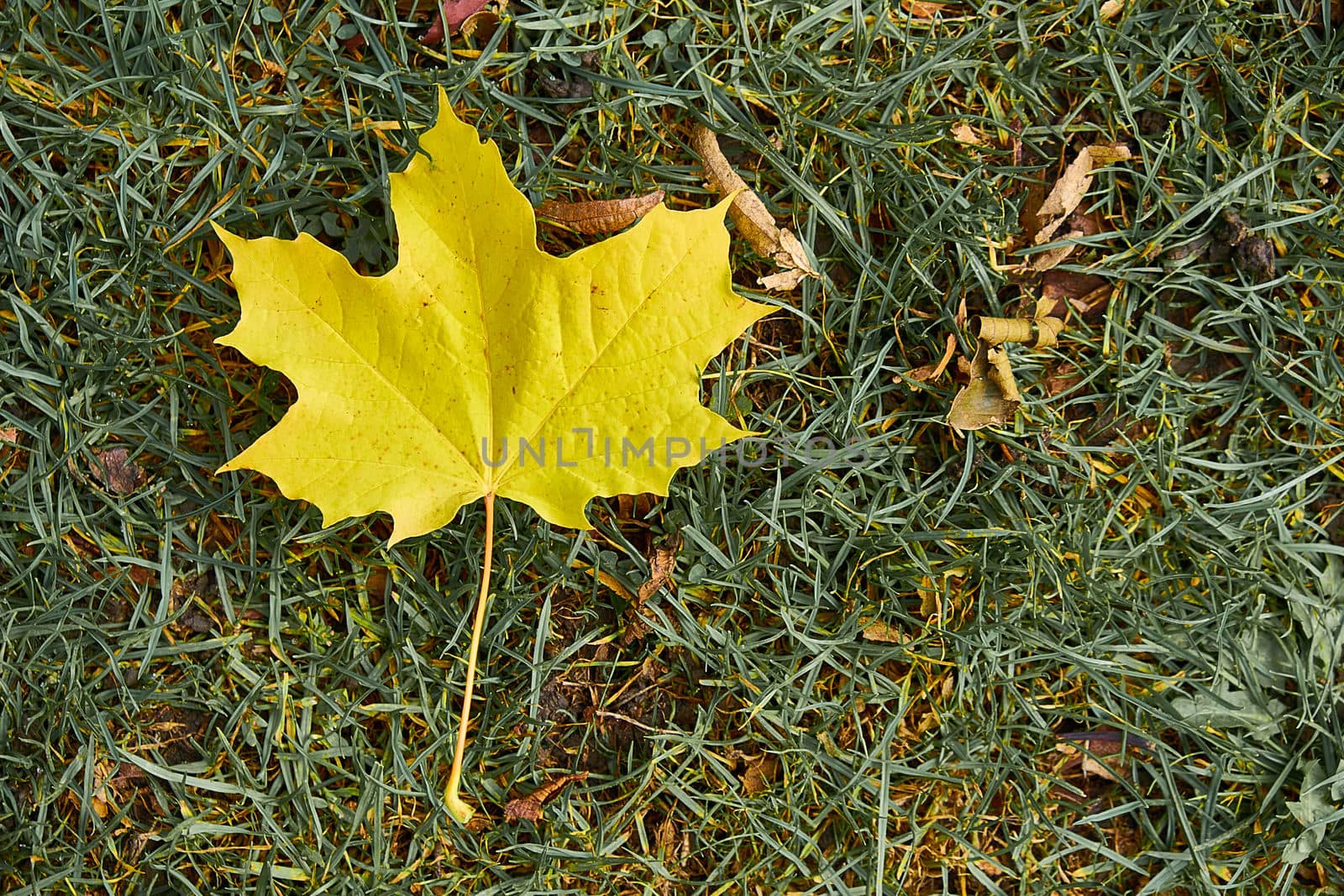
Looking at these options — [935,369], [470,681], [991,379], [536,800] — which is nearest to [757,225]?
[935,369]

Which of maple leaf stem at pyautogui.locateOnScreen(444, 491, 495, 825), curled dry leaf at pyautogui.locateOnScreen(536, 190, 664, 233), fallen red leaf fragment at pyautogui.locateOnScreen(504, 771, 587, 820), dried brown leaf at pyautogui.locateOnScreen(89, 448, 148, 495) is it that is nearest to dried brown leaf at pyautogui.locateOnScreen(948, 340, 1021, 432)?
curled dry leaf at pyautogui.locateOnScreen(536, 190, 664, 233)

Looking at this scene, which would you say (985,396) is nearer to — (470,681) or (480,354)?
(480,354)

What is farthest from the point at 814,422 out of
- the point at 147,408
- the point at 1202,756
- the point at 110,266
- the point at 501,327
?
the point at 110,266

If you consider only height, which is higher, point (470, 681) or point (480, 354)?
point (480, 354)

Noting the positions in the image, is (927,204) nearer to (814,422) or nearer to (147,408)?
(814,422)

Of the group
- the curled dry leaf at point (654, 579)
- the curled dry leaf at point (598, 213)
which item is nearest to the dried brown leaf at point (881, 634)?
the curled dry leaf at point (654, 579)

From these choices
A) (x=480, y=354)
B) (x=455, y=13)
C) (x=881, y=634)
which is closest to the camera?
(x=480, y=354)
